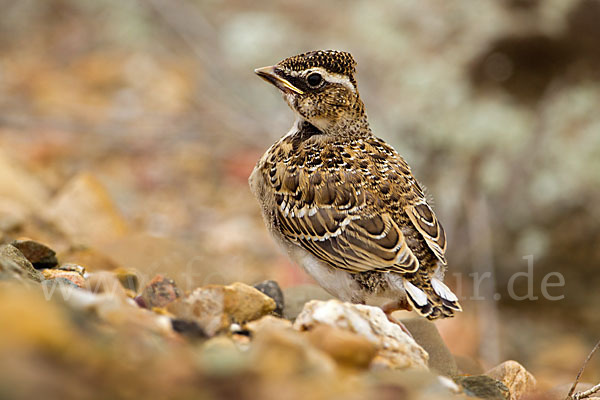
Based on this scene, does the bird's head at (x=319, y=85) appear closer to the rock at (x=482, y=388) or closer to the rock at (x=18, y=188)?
the rock at (x=482, y=388)

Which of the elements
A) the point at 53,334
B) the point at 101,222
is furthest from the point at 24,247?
the point at 101,222

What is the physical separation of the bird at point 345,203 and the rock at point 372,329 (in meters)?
0.69

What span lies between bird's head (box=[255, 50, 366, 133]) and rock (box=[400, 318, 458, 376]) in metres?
1.25

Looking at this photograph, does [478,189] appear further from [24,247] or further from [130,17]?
[130,17]

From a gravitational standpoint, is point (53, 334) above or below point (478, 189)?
below

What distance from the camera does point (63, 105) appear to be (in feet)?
36.4

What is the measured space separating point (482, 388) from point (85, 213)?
4.52 metres

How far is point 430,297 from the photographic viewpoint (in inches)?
153

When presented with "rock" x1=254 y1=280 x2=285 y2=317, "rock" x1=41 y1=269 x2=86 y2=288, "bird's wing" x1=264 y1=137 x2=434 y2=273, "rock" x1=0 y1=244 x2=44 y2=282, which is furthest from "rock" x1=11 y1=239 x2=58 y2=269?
"bird's wing" x1=264 y1=137 x2=434 y2=273

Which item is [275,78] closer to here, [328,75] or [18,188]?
[328,75]

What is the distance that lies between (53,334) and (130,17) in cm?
1073

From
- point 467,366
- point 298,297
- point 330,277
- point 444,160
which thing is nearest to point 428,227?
point 330,277

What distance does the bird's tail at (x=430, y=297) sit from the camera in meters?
3.77

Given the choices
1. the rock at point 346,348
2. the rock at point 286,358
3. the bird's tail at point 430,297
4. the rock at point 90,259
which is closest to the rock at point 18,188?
the rock at point 90,259
